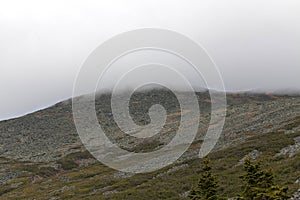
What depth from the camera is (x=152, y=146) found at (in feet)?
249

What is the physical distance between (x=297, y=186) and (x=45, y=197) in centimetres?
3360

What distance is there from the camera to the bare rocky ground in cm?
5456

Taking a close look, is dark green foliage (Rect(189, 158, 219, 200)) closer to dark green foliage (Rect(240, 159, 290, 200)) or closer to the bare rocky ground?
dark green foliage (Rect(240, 159, 290, 200))

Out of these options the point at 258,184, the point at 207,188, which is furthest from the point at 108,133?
the point at 258,184

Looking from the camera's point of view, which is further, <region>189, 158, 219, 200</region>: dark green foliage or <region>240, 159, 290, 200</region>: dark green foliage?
<region>189, 158, 219, 200</region>: dark green foliage

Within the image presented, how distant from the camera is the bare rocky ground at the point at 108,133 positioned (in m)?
54.6

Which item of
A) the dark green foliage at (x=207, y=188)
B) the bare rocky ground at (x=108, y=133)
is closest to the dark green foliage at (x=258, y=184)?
the dark green foliage at (x=207, y=188)

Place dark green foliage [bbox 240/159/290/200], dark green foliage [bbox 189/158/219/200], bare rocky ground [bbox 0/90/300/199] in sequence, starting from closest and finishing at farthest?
dark green foliage [bbox 240/159/290/200], dark green foliage [bbox 189/158/219/200], bare rocky ground [bbox 0/90/300/199]

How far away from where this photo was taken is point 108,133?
120 meters

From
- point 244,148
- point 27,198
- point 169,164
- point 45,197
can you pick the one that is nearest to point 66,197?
point 45,197

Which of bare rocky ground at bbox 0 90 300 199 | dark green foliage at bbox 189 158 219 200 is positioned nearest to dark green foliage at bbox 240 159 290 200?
dark green foliage at bbox 189 158 219 200

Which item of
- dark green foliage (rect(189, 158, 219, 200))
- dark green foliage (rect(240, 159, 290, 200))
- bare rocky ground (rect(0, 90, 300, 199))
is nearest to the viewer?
dark green foliage (rect(240, 159, 290, 200))

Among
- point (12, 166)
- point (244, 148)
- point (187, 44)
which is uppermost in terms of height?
point (187, 44)

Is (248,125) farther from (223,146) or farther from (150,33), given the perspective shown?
(150,33)
